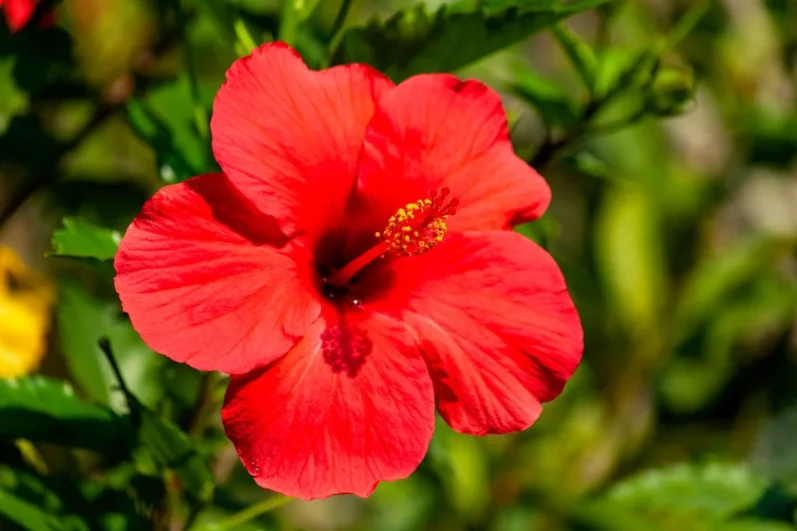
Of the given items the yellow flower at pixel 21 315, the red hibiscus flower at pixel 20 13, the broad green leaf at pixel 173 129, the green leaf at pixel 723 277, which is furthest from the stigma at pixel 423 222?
the green leaf at pixel 723 277

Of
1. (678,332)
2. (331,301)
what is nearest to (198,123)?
(331,301)

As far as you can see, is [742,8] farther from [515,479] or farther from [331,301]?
[331,301]

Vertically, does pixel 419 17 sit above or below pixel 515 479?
above

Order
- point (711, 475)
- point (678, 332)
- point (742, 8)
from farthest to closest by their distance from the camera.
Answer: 1. point (742, 8)
2. point (678, 332)
3. point (711, 475)

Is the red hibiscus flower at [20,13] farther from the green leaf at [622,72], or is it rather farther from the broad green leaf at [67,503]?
the green leaf at [622,72]

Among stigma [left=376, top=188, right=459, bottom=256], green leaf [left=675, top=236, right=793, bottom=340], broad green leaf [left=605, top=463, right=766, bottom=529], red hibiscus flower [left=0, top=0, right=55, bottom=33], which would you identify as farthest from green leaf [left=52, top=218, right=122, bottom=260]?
green leaf [left=675, top=236, right=793, bottom=340]

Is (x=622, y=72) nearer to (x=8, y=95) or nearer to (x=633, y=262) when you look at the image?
(x=8, y=95)
